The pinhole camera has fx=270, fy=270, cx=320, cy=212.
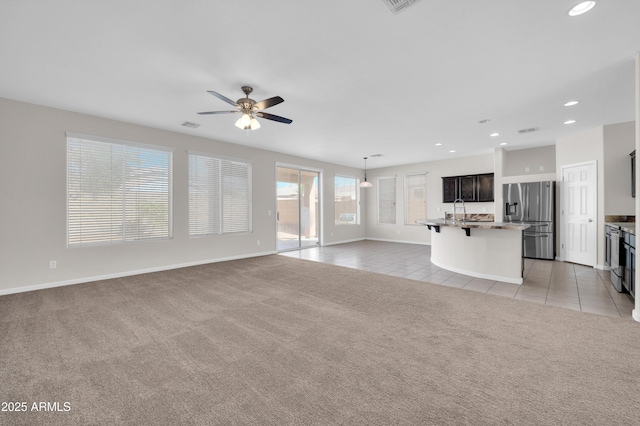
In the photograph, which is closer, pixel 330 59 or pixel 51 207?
pixel 330 59

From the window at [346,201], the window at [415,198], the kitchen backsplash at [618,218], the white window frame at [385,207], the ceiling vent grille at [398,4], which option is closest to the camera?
the ceiling vent grille at [398,4]

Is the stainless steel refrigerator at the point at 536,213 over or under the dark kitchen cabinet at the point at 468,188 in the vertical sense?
under

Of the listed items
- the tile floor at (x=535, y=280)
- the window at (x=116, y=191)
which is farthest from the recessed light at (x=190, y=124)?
the tile floor at (x=535, y=280)

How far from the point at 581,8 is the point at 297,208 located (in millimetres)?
6776

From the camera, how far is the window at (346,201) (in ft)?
31.1

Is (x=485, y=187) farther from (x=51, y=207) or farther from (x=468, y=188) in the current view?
(x=51, y=207)

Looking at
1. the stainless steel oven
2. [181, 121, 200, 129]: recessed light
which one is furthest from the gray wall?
the stainless steel oven

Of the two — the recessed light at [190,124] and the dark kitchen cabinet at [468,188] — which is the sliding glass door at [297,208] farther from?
the dark kitchen cabinet at [468,188]

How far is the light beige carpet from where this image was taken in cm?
161

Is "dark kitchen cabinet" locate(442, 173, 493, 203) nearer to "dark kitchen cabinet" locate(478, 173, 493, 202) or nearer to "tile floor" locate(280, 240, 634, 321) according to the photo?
"dark kitchen cabinet" locate(478, 173, 493, 202)

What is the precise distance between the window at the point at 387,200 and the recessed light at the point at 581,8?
756 cm

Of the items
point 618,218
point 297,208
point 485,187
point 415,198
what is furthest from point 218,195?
point 618,218

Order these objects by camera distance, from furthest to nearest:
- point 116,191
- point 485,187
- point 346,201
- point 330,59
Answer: point 346,201 < point 485,187 < point 116,191 < point 330,59

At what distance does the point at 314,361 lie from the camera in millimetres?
2135
